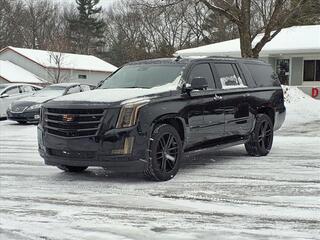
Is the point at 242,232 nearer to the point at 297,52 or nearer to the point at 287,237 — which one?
the point at 287,237

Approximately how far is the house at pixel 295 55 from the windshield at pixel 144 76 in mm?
20527

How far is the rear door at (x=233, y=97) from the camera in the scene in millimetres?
9039

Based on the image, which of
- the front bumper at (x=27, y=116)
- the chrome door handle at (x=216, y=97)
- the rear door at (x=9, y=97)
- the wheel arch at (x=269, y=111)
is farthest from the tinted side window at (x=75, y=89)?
the chrome door handle at (x=216, y=97)

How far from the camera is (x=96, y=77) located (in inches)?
2008

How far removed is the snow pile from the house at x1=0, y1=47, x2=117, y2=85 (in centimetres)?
2390

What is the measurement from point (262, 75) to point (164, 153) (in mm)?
3642

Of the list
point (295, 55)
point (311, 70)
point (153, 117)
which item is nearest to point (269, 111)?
point (153, 117)

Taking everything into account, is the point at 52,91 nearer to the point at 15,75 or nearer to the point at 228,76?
the point at 228,76

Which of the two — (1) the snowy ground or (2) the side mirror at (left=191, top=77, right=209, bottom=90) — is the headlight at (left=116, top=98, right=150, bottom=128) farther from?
(2) the side mirror at (left=191, top=77, right=209, bottom=90)

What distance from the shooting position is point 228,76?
9398 millimetres

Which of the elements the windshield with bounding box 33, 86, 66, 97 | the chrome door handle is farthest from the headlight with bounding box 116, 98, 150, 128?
the windshield with bounding box 33, 86, 66, 97

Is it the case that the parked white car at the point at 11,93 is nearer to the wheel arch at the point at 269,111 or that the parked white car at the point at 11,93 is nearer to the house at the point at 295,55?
the house at the point at 295,55

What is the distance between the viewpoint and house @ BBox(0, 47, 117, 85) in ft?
148

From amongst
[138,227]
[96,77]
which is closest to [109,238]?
[138,227]
